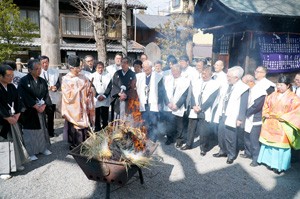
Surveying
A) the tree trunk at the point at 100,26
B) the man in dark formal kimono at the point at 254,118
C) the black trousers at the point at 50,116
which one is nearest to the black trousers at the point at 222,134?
the man in dark formal kimono at the point at 254,118

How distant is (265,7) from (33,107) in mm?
6921

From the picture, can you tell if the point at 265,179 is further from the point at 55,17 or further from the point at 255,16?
the point at 55,17

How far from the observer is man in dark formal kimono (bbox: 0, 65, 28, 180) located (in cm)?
418

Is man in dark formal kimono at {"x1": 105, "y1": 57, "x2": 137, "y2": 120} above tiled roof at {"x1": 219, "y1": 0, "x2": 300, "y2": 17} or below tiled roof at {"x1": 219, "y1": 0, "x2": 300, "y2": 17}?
below

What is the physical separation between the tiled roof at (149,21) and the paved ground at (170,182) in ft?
82.4

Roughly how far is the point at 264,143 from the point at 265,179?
0.71 metres

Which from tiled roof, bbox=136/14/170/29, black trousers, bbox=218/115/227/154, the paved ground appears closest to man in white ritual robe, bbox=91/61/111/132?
the paved ground

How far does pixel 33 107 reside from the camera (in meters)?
4.90

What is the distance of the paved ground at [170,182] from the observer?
13.1 feet

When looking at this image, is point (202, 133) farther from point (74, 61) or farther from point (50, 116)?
point (50, 116)

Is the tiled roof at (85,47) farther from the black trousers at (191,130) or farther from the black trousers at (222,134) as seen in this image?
the black trousers at (222,134)

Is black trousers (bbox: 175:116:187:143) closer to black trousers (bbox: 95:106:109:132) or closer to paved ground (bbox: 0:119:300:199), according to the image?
paved ground (bbox: 0:119:300:199)

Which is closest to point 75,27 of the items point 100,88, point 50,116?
point 100,88

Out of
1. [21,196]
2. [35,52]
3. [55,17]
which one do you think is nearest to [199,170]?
[21,196]
